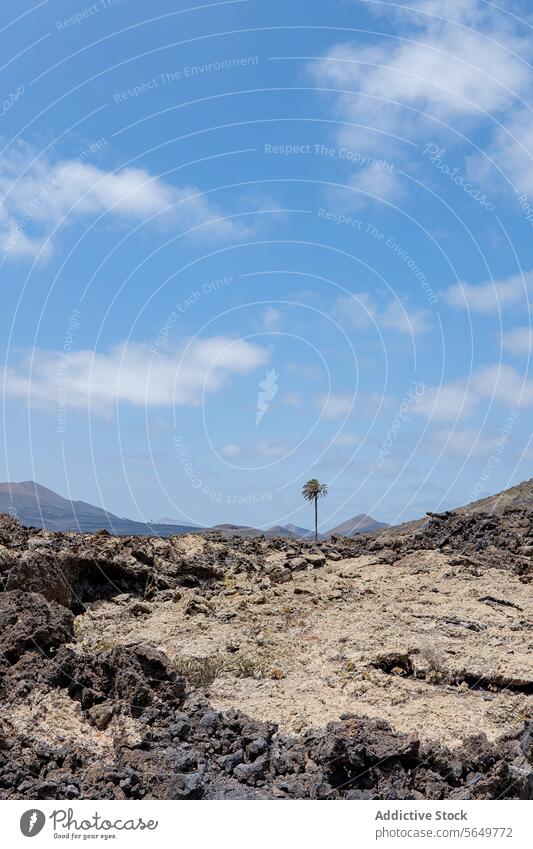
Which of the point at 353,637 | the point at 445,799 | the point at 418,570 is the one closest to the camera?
the point at 445,799

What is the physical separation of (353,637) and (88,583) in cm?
717

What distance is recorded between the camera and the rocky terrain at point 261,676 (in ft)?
24.7

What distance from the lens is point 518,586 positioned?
717 inches

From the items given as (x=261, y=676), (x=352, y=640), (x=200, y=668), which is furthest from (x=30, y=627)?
(x=352, y=640)

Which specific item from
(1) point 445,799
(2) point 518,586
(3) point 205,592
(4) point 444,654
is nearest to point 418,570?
(2) point 518,586

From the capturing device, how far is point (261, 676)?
37.8 ft

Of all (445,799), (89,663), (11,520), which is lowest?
(445,799)

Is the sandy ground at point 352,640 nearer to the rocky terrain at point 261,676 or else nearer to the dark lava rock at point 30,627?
the rocky terrain at point 261,676

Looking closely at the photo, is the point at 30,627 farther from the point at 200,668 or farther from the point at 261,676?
the point at 261,676

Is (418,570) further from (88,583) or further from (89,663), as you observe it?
(89,663)

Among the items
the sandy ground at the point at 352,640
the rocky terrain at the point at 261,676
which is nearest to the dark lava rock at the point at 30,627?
the rocky terrain at the point at 261,676

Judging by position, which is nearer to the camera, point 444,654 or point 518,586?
point 444,654

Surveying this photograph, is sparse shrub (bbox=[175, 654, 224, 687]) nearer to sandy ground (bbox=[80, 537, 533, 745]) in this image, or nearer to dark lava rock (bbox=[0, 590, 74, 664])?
sandy ground (bbox=[80, 537, 533, 745])
